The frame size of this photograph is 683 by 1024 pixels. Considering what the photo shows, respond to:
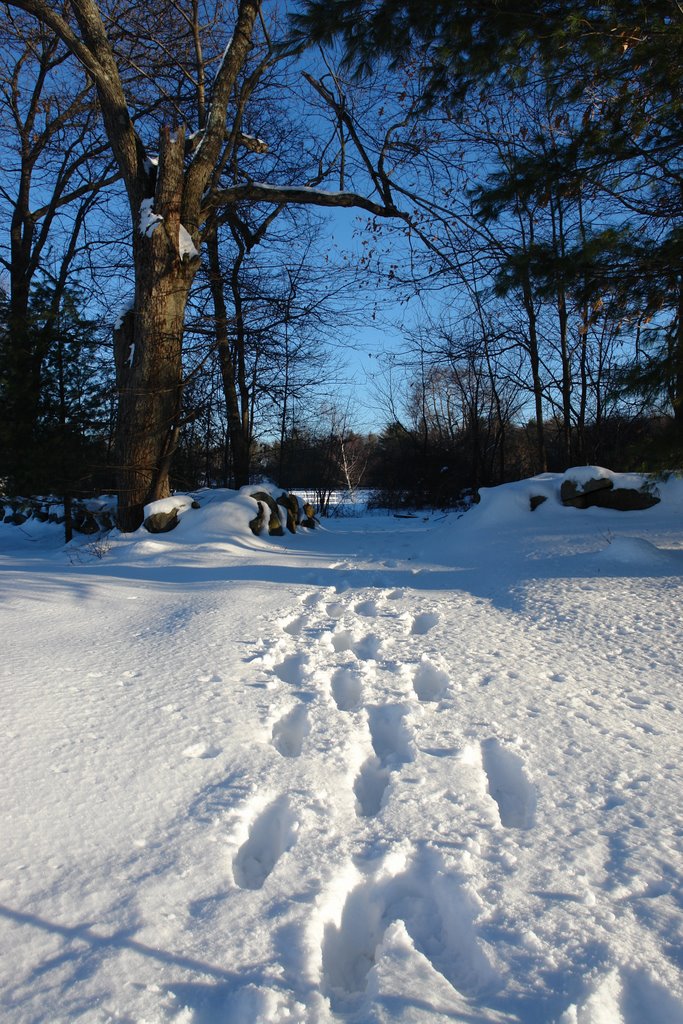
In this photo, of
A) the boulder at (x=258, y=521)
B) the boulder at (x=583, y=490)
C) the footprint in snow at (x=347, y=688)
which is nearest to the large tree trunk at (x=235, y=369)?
the boulder at (x=258, y=521)

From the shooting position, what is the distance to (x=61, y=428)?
828 centimetres

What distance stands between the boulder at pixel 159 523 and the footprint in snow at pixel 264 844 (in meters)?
5.41

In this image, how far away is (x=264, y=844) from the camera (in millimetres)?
1730

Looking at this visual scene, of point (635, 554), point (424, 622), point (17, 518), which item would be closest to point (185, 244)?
point (424, 622)

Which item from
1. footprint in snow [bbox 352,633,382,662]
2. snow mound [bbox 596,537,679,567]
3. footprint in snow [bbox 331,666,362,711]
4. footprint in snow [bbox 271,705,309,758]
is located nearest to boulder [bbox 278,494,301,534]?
snow mound [bbox 596,537,679,567]

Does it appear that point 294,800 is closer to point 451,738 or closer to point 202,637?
point 451,738

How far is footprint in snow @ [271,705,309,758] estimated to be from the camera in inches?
Answer: 86.7

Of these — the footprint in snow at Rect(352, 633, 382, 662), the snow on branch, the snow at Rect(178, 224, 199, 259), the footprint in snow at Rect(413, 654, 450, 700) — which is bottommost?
the footprint in snow at Rect(413, 654, 450, 700)

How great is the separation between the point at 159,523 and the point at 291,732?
16.6 ft

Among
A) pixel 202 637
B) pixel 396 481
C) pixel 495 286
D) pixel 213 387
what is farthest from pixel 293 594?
pixel 396 481

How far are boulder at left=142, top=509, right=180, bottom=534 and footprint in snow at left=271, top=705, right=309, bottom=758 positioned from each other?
4827 mm

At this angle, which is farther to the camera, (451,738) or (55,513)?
(55,513)

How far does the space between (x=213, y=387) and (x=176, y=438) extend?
285 centimetres

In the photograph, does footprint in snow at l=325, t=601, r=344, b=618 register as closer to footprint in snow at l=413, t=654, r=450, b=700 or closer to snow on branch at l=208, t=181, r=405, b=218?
footprint in snow at l=413, t=654, r=450, b=700
